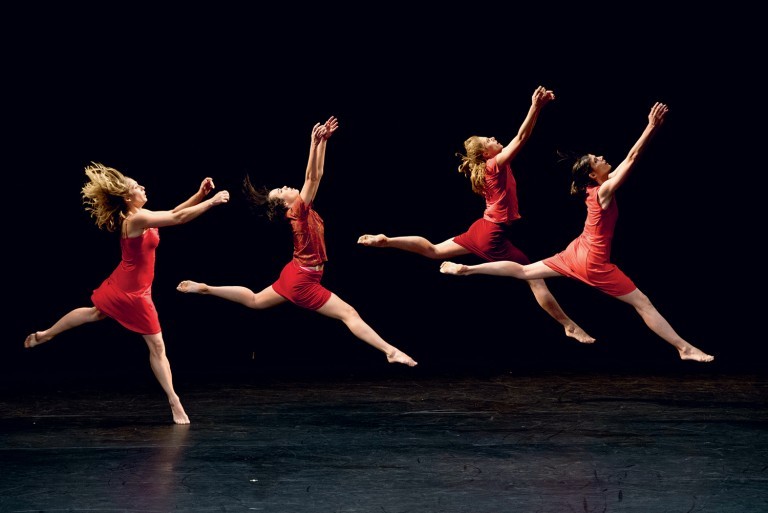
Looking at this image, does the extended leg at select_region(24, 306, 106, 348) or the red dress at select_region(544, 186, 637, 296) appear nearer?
the extended leg at select_region(24, 306, 106, 348)

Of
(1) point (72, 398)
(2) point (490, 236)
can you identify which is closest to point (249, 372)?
(1) point (72, 398)

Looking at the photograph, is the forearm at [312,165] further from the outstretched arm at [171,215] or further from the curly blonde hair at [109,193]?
the curly blonde hair at [109,193]

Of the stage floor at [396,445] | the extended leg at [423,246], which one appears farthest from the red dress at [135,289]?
the extended leg at [423,246]

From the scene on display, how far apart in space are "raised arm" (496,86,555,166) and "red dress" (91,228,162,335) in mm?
2048

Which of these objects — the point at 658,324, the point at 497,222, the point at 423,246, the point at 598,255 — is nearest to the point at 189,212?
the point at 423,246

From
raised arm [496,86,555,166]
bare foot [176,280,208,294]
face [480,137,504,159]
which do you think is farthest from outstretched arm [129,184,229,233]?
face [480,137,504,159]

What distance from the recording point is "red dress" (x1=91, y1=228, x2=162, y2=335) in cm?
564

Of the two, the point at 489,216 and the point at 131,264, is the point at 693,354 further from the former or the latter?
the point at 131,264

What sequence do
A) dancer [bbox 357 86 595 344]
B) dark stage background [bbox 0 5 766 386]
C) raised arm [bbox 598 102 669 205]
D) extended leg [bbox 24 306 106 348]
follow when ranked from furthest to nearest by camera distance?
dark stage background [bbox 0 5 766 386], dancer [bbox 357 86 595 344], raised arm [bbox 598 102 669 205], extended leg [bbox 24 306 106 348]

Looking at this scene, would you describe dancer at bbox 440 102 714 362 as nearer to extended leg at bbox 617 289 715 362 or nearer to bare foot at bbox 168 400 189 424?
extended leg at bbox 617 289 715 362

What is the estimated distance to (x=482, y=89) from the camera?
8164 mm

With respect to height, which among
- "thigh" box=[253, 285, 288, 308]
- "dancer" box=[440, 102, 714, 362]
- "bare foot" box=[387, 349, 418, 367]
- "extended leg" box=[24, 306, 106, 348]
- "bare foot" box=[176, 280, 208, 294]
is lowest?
"bare foot" box=[387, 349, 418, 367]

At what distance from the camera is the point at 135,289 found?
5.67 metres

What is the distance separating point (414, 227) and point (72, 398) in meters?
3.04
